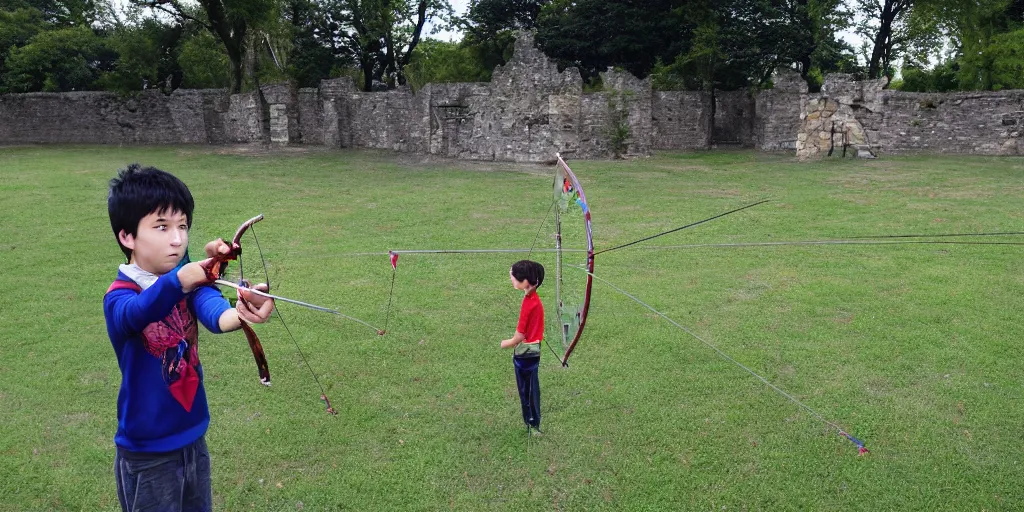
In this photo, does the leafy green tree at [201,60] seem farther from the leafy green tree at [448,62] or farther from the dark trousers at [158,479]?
the dark trousers at [158,479]

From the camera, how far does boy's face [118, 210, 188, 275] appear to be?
3.11 metres

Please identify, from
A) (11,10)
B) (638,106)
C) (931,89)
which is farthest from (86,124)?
(931,89)

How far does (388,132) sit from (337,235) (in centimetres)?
1494

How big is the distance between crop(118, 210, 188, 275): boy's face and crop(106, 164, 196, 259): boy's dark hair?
2 cm

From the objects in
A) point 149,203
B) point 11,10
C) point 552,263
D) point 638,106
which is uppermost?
point 11,10

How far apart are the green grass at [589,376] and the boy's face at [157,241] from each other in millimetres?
1931

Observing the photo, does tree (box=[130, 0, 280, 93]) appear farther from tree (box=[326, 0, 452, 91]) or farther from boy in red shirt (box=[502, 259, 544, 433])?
boy in red shirt (box=[502, 259, 544, 433])

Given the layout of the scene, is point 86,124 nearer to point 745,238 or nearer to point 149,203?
point 745,238

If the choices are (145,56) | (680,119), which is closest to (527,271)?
(680,119)

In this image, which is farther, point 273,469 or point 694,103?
point 694,103

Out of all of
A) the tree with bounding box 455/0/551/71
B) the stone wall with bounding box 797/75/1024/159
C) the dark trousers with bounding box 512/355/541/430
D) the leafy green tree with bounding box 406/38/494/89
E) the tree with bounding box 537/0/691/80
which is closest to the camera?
the dark trousers with bounding box 512/355/541/430

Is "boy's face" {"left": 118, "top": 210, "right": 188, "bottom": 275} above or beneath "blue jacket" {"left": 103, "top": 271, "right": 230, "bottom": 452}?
above

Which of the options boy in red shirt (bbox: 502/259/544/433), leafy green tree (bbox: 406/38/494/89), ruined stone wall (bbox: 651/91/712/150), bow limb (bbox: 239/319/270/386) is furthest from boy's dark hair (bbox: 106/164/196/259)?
leafy green tree (bbox: 406/38/494/89)

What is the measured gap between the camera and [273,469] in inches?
190
